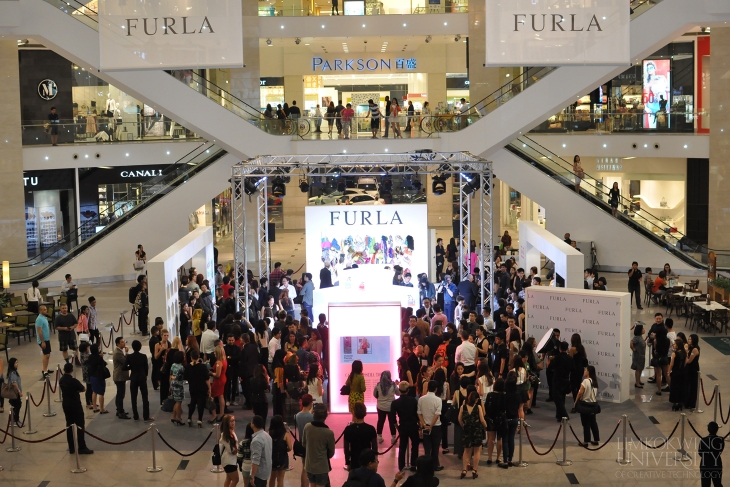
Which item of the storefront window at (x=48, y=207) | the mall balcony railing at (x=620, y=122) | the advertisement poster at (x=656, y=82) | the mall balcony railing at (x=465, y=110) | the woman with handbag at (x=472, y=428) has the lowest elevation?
the woman with handbag at (x=472, y=428)

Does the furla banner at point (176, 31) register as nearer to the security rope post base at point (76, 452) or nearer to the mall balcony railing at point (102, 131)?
the security rope post base at point (76, 452)

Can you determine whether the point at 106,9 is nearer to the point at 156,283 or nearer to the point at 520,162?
the point at 156,283

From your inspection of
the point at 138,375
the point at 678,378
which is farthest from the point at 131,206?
the point at 678,378

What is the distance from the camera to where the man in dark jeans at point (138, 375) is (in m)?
13.2

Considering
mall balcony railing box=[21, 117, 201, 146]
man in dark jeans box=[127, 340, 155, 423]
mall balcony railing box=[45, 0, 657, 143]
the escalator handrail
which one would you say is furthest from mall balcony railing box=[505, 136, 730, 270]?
man in dark jeans box=[127, 340, 155, 423]

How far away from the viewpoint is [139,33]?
1598 centimetres

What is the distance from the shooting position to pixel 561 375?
13.3 metres

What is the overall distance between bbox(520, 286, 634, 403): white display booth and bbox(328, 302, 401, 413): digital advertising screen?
278cm

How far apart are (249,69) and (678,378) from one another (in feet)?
58.0

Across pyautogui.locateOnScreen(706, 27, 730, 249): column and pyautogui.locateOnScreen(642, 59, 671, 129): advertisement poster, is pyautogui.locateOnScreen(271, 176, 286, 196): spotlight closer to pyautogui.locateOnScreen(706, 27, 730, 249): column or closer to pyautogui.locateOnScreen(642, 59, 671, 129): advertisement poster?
pyautogui.locateOnScreen(706, 27, 730, 249): column

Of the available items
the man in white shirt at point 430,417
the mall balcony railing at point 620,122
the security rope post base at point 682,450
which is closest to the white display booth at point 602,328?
the security rope post base at point 682,450

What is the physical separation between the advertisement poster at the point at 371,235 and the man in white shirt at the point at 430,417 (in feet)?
30.1

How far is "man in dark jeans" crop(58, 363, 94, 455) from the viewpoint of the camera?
12242mm

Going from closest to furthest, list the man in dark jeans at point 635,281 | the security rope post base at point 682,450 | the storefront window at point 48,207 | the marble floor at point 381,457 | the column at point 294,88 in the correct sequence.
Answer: the marble floor at point 381,457 → the security rope post base at point 682,450 → the man in dark jeans at point 635,281 → the storefront window at point 48,207 → the column at point 294,88
